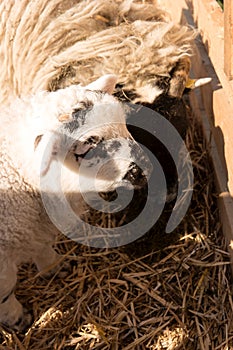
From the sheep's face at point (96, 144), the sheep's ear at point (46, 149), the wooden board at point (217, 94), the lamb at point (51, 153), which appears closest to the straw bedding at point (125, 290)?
the wooden board at point (217, 94)

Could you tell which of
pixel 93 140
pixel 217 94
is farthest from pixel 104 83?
pixel 217 94

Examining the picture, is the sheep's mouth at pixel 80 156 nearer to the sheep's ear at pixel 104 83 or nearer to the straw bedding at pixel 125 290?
the sheep's ear at pixel 104 83

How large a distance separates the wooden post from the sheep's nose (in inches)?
29.1

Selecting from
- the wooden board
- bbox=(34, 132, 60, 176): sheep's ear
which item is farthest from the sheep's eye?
the wooden board

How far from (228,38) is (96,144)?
932mm

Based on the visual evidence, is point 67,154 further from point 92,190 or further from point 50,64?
point 50,64

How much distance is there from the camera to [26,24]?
3.12m

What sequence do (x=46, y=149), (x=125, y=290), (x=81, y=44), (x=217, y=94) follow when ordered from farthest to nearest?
(x=217, y=94) < (x=125, y=290) < (x=81, y=44) < (x=46, y=149)

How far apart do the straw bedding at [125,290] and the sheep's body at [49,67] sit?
1cm

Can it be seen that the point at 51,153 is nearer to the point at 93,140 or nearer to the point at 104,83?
the point at 93,140

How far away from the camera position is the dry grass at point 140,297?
9.55ft

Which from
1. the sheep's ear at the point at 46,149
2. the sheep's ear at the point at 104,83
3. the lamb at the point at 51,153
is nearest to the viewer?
the sheep's ear at the point at 46,149

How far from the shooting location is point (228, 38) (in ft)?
9.19

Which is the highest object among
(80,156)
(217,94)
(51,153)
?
(51,153)
